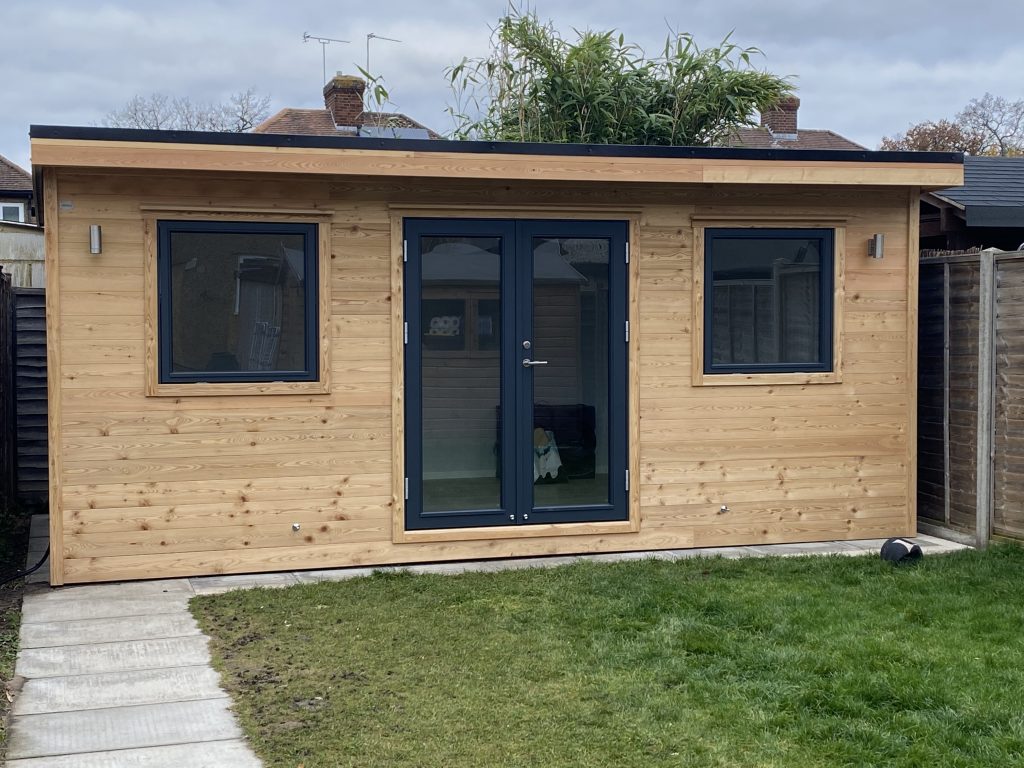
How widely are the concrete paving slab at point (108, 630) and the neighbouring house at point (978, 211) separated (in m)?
6.04

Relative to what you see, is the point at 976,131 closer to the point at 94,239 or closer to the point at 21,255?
the point at 21,255

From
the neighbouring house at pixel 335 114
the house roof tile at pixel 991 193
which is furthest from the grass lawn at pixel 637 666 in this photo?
the neighbouring house at pixel 335 114

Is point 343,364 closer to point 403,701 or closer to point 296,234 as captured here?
point 296,234

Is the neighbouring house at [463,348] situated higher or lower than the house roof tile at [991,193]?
lower

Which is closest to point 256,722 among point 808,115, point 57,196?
point 57,196

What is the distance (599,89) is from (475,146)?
9.81ft

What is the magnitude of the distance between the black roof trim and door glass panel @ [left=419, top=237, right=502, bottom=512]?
0.60 meters

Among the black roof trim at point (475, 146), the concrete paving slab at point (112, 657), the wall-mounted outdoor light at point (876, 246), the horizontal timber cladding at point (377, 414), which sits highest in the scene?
the black roof trim at point (475, 146)

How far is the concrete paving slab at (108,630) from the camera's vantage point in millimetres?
5438

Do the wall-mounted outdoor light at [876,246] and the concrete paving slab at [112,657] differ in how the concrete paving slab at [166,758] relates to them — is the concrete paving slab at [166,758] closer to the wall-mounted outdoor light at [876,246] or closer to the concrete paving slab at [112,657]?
the concrete paving slab at [112,657]

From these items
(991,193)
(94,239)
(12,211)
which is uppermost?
(12,211)

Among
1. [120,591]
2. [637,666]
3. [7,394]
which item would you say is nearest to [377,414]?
[120,591]

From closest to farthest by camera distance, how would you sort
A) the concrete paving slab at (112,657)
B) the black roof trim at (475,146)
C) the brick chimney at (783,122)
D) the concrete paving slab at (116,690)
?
the concrete paving slab at (116,690), the concrete paving slab at (112,657), the black roof trim at (475,146), the brick chimney at (783,122)

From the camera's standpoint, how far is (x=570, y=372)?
24.0 ft
